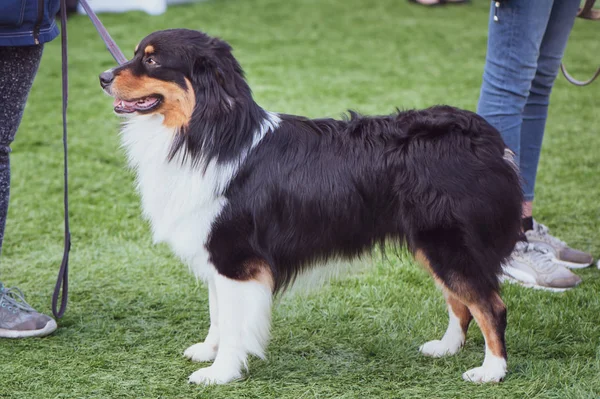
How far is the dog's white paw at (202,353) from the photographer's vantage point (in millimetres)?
2793

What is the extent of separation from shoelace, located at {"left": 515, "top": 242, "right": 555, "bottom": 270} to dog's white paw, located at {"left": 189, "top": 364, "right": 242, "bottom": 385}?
1497 millimetres

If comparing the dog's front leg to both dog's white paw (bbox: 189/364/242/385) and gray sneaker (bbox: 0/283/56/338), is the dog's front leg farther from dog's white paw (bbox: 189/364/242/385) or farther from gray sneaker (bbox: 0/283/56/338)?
gray sneaker (bbox: 0/283/56/338)

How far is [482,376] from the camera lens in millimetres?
2566

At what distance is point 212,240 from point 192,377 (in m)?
0.49

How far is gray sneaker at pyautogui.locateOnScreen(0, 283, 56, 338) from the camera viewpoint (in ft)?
9.75

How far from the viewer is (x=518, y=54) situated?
3.13 meters

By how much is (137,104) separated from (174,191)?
0.32 meters

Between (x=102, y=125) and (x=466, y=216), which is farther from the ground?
(x=466, y=216)

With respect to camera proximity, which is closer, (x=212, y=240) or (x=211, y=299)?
(x=212, y=240)

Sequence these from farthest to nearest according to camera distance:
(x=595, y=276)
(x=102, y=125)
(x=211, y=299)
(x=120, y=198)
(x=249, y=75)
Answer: (x=249, y=75) < (x=102, y=125) < (x=120, y=198) < (x=595, y=276) < (x=211, y=299)

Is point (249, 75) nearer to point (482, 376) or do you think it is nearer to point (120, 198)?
point (120, 198)

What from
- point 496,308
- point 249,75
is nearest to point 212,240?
point 496,308

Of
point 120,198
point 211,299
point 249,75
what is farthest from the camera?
point 249,75

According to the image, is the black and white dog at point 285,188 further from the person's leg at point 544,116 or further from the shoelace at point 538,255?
the person's leg at point 544,116
